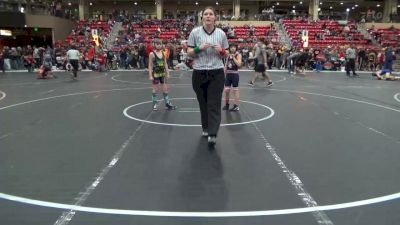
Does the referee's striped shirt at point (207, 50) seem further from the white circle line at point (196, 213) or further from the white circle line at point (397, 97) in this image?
the white circle line at point (397, 97)

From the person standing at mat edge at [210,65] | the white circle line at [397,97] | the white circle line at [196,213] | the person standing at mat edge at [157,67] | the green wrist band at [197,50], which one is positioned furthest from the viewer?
the white circle line at [397,97]

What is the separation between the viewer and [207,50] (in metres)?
5.96

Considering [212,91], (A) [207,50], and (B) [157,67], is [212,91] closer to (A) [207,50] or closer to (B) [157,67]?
(A) [207,50]

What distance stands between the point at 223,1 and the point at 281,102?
3551 cm

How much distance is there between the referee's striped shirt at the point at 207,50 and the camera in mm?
5965

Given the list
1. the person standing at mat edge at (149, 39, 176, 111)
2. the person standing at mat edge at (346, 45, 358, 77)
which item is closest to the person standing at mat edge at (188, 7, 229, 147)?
the person standing at mat edge at (149, 39, 176, 111)

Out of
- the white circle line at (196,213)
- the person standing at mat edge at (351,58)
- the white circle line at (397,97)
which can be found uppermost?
the person standing at mat edge at (351,58)

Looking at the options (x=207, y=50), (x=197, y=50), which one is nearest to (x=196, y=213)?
(x=197, y=50)

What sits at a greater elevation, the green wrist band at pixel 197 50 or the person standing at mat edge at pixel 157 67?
the green wrist band at pixel 197 50

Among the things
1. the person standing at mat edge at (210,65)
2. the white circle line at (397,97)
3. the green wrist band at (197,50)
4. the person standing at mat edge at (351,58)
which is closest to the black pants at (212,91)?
the person standing at mat edge at (210,65)

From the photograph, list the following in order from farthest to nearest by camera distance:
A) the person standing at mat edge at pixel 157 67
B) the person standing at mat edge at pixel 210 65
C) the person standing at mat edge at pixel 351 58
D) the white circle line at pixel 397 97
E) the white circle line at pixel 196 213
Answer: the person standing at mat edge at pixel 351 58 → the white circle line at pixel 397 97 → the person standing at mat edge at pixel 157 67 → the person standing at mat edge at pixel 210 65 → the white circle line at pixel 196 213

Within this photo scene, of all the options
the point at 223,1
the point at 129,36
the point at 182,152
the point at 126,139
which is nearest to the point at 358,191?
the point at 182,152

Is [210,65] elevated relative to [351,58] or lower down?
elevated

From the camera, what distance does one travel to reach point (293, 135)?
693cm
